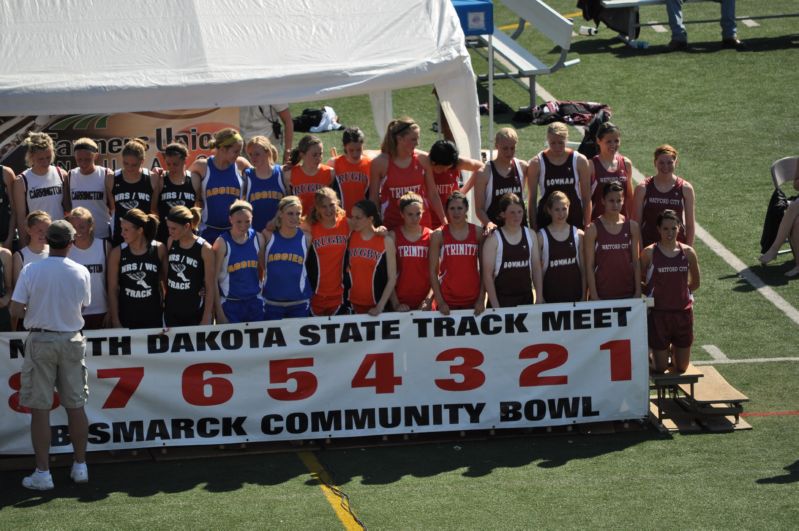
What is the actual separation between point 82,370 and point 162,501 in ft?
3.60

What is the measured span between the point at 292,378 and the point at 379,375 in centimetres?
65

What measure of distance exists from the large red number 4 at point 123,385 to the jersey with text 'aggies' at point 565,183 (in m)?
3.47

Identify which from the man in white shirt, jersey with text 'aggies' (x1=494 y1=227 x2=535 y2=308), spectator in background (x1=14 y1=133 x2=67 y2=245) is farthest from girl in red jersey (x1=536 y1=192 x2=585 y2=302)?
spectator in background (x1=14 y1=133 x2=67 y2=245)

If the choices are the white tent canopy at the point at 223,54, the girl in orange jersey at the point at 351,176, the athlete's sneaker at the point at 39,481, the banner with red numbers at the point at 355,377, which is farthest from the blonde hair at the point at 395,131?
the athlete's sneaker at the point at 39,481

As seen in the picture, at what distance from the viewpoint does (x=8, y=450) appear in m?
9.27

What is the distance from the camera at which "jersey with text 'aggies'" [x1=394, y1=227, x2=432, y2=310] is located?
966 centimetres

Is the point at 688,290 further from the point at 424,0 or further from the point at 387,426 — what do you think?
the point at 424,0

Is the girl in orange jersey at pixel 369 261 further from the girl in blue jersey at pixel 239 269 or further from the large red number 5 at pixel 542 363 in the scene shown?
the large red number 5 at pixel 542 363

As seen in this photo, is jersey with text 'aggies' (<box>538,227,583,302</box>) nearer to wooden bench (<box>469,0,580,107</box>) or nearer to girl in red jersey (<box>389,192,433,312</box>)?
girl in red jersey (<box>389,192,433,312</box>)

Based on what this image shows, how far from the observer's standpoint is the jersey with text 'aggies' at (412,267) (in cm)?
966

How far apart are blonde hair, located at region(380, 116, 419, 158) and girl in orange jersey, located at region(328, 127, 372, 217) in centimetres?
22

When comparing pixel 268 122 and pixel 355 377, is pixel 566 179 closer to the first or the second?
pixel 355 377

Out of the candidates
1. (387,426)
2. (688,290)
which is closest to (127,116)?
(387,426)

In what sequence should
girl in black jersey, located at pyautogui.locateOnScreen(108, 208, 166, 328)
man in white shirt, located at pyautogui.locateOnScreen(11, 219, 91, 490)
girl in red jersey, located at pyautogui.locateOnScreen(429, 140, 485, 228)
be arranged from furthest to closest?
girl in red jersey, located at pyautogui.locateOnScreen(429, 140, 485, 228), girl in black jersey, located at pyautogui.locateOnScreen(108, 208, 166, 328), man in white shirt, located at pyautogui.locateOnScreen(11, 219, 91, 490)
